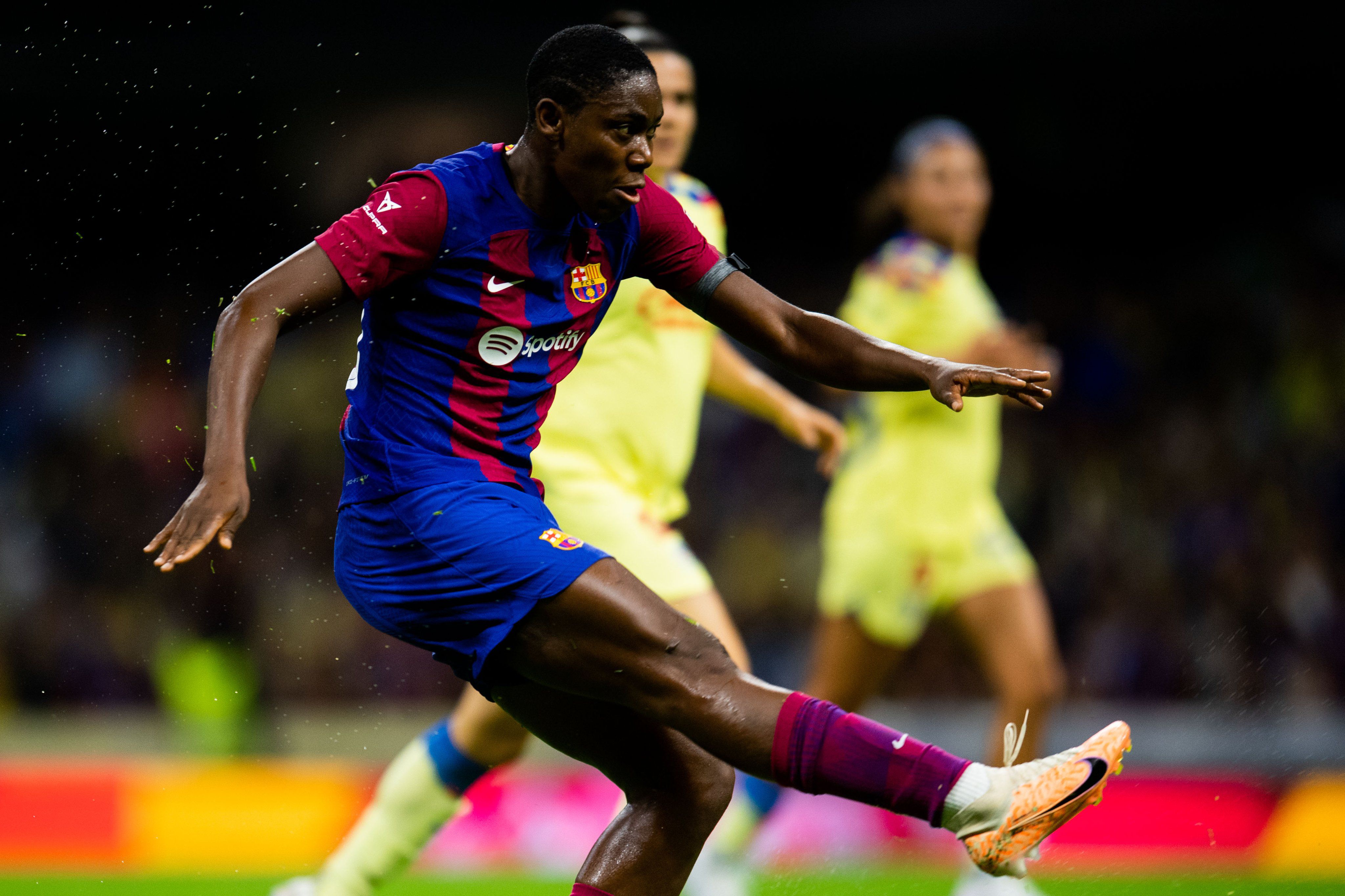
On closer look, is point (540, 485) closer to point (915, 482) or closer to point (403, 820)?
point (403, 820)

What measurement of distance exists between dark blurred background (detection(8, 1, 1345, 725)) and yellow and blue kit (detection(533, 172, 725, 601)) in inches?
232

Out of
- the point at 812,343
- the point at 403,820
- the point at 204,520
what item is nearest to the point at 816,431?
the point at 812,343

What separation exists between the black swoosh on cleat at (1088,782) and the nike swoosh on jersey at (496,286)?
145 centimetres

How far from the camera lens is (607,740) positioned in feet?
10.2

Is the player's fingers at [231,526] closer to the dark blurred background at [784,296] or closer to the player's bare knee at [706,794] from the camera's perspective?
the player's bare knee at [706,794]

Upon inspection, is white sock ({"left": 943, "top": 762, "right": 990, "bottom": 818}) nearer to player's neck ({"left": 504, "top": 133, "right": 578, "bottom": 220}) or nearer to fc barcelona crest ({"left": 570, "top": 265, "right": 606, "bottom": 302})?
fc barcelona crest ({"left": 570, "top": 265, "right": 606, "bottom": 302})

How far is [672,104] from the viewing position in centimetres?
466

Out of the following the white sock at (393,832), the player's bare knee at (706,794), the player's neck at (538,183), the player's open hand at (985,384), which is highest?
the player's neck at (538,183)

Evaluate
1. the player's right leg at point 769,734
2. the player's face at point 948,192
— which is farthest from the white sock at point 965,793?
the player's face at point 948,192

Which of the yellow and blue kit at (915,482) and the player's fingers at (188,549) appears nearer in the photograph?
Answer: the player's fingers at (188,549)

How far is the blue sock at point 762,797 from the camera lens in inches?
204

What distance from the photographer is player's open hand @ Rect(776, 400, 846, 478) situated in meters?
4.85

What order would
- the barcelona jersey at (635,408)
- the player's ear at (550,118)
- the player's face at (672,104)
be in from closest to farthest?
the player's ear at (550,118), the barcelona jersey at (635,408), the player's face at (672,104)

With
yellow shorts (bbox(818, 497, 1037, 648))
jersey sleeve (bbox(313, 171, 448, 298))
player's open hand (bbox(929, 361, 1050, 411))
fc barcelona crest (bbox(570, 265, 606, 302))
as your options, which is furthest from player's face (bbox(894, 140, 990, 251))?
jersey sleeve (bbox(313, 171, 448, 298))
